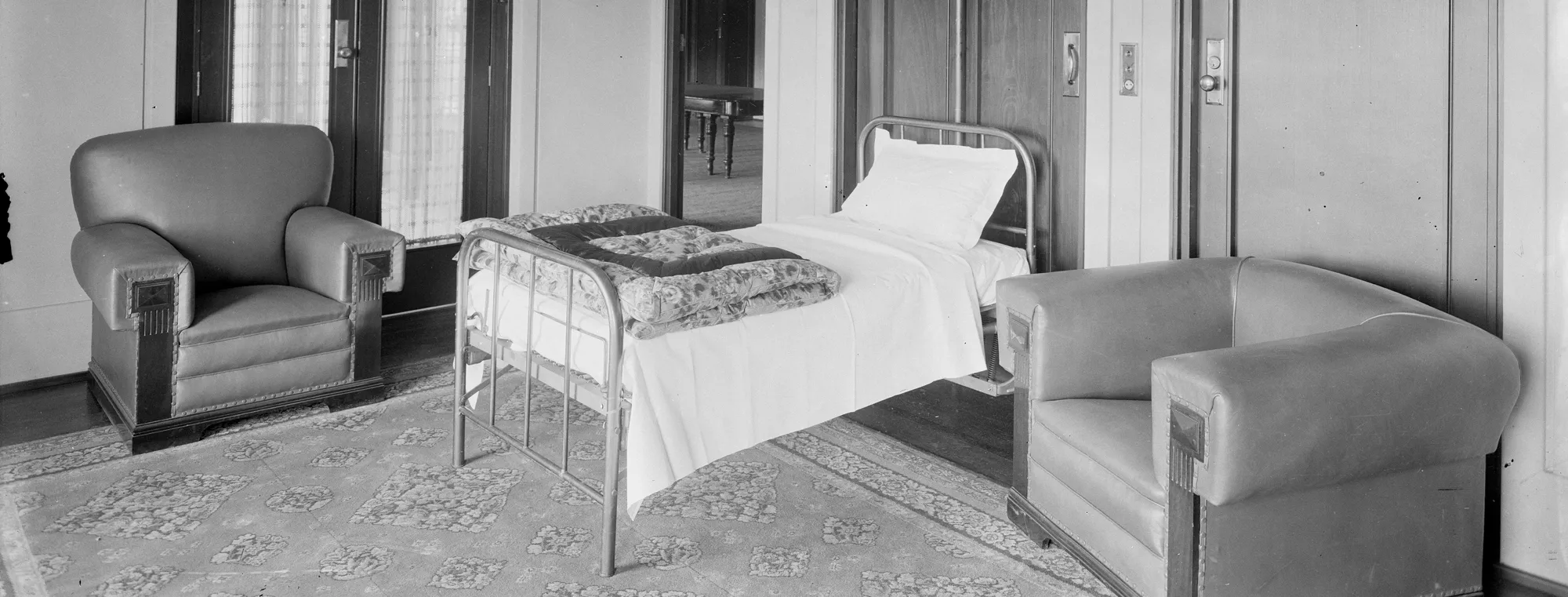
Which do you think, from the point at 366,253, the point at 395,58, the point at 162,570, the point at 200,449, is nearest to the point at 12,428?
the point at 200,449

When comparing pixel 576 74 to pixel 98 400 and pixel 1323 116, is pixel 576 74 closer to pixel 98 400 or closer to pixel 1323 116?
pixel 98 400

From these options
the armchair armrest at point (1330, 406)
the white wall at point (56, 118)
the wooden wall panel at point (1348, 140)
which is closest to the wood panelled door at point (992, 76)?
the wooden wall panel at point (1348, 140)

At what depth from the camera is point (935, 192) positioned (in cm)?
422

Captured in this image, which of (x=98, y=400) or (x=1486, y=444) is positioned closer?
(x=1486, y=444)

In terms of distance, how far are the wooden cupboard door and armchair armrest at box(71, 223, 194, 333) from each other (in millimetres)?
3188

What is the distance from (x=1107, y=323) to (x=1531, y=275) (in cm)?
97

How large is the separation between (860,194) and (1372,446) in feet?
7.93

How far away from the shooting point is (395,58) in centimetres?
536

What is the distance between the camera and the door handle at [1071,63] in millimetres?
4117

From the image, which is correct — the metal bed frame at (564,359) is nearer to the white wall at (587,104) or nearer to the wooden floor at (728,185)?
the white wall at (587,104)

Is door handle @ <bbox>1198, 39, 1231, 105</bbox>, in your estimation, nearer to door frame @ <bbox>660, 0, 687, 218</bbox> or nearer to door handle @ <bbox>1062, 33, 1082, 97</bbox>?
door handle @ <bbox>1062, 33, 1082, 97</bbox>

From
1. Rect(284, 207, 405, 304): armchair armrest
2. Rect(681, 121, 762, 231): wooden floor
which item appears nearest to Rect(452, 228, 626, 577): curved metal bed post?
Rect(284, 207, 405, 304): armchair armrest

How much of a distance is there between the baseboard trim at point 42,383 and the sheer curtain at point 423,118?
1.42m

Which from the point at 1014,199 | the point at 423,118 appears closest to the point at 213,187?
the point at 423,118
